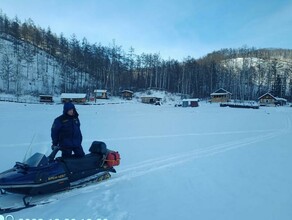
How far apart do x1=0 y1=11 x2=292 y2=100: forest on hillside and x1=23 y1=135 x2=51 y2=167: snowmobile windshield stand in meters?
65.7

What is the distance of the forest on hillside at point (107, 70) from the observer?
7512 cm

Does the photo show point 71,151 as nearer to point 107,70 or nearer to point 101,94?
point 101,94

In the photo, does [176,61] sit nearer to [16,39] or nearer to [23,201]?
[16,39]

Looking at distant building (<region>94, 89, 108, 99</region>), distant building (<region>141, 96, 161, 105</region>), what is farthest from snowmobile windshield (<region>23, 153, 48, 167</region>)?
distant building (<region>141, 96, 161, 105</region>)

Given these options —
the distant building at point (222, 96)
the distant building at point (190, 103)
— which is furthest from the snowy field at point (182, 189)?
the distant building at point (222, 96)

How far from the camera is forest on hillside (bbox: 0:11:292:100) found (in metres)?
75.1

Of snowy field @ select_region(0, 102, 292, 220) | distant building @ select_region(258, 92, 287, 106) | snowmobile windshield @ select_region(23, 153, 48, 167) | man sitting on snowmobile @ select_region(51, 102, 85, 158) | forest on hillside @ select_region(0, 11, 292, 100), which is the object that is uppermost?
forest on hillside @ select_region(0, 11, 292, 100)

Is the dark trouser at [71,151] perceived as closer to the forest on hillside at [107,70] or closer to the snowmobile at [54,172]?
the snowmobile at [54,172]

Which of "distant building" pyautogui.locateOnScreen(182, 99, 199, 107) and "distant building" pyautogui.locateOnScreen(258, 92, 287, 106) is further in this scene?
"distant building" pyautogui.locateOnScreen(258, 92, 287, 106)

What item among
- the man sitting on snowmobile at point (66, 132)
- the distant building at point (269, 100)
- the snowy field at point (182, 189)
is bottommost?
the snowy field at point (182, 189)

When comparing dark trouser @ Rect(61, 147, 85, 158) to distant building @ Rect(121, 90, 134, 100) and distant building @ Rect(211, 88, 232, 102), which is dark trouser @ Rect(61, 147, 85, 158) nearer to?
distant building @ Rect(121, 90, 134, 100)

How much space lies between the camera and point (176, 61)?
93.9 meters

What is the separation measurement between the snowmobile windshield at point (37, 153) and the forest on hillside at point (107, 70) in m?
65.7

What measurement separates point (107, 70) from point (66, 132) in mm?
75674
